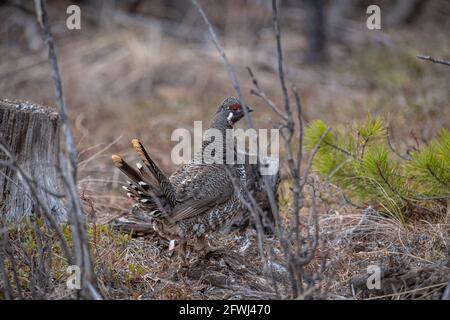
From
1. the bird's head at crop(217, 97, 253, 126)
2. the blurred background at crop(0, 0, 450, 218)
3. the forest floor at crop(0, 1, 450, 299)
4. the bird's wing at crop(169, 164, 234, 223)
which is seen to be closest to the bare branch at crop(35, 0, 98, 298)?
the forest floor at crop(0, 1, 450, 299)

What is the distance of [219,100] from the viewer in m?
9.79

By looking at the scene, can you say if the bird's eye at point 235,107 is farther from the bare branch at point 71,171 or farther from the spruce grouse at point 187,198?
the bare branch at point 71,171

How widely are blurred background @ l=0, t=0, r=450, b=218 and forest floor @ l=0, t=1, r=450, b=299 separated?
0.03 meters

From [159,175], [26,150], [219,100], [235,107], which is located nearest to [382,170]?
[235,107]

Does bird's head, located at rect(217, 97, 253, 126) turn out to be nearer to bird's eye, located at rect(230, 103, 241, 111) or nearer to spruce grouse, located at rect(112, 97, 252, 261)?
bird's eye, located at rect(230, 103, 241, 111)

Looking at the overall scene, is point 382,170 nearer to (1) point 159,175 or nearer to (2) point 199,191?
(2) point 199,191

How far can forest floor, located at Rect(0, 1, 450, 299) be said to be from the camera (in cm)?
409

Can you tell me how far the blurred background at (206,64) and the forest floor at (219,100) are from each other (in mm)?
34

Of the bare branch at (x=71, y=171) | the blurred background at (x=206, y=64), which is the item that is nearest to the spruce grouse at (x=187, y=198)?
the bare branch at (x=71, y=171)

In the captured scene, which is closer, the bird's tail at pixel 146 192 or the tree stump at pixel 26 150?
the bird's tail at pixel 146 192

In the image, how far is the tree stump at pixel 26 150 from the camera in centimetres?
455

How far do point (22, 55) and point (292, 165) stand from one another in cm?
960
